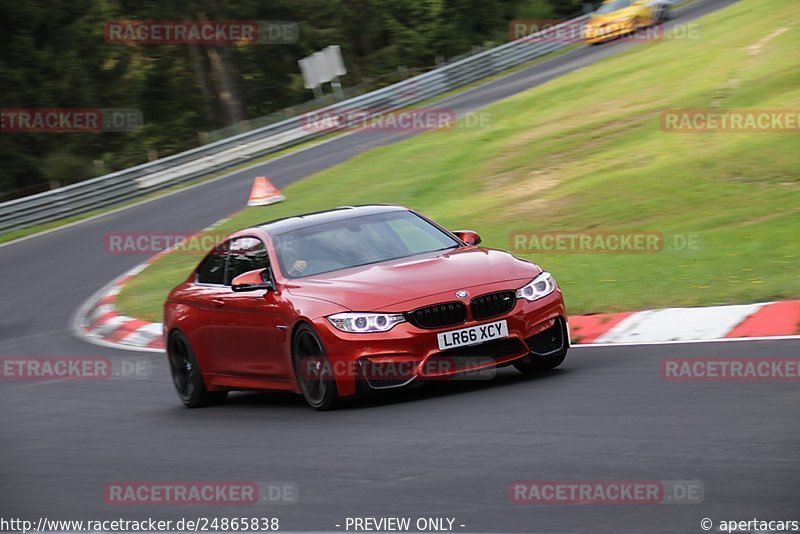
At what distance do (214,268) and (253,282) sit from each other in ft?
4.40

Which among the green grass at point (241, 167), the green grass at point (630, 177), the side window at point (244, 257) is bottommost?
the green grass at point (241, 167)

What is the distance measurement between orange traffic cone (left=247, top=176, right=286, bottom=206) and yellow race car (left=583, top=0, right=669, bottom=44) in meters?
17.0

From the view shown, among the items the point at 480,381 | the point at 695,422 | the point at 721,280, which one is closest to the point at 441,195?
the point at 721,280


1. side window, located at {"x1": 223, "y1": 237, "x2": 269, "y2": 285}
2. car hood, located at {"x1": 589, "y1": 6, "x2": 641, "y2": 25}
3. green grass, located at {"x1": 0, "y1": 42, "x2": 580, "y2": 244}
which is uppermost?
side window, located at {"x1": 223, "y1": 237, "x2": 269, "y2": 285}

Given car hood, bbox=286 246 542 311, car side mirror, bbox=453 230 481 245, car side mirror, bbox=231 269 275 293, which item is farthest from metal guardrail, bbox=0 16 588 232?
car hood, bbox=286 246 542 311

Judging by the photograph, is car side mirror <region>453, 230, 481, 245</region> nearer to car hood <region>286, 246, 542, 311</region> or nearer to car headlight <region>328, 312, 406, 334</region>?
car hood <region>286, 246, 542, 311</region>

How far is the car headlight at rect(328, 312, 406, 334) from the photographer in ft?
27.4

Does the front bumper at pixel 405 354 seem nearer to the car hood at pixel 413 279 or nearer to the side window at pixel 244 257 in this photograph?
the car hood at pixel 413 279

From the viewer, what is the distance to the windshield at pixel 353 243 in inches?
367

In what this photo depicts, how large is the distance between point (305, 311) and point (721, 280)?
14.9ft

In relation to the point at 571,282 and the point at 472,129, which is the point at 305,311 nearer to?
the point at 571,282

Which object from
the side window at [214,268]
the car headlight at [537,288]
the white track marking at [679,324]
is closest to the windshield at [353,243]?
the side window at [214,268]

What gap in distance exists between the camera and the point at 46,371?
1339 cm

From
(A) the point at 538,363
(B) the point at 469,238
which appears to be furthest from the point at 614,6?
(A) the point at 538,363
